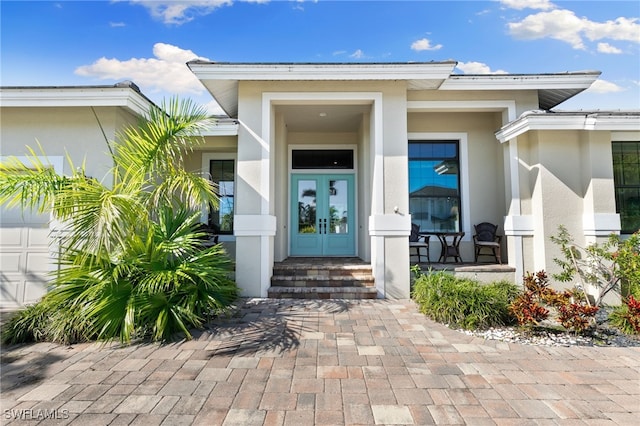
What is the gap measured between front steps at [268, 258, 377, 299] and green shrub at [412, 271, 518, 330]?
115cm

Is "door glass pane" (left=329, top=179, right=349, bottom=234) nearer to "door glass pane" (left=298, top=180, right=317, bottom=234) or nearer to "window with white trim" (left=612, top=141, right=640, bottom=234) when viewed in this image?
"door glass pane" (left=298, top=180, right=317, bottom=234)

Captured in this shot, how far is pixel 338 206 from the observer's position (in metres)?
7.98

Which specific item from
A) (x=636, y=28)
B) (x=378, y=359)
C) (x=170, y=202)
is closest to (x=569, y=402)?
(x=378, y=359)

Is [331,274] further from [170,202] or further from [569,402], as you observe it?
[569,402]

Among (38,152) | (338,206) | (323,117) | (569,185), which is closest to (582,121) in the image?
(569,185)

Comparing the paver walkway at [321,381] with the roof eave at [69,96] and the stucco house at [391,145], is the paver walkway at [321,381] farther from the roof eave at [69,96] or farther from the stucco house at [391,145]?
the roof eave at [69,96]

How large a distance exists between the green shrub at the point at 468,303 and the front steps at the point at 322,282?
1.15 meters

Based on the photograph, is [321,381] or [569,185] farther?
[569,185]

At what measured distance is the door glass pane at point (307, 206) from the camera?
26.1 ft

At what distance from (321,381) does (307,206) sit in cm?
570

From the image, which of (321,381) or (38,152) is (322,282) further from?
(38,152)

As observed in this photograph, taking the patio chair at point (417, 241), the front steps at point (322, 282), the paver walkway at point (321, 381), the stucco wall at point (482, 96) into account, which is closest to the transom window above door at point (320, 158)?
the stucco wall at point (482, 96)

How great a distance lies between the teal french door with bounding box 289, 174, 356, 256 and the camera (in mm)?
7883
